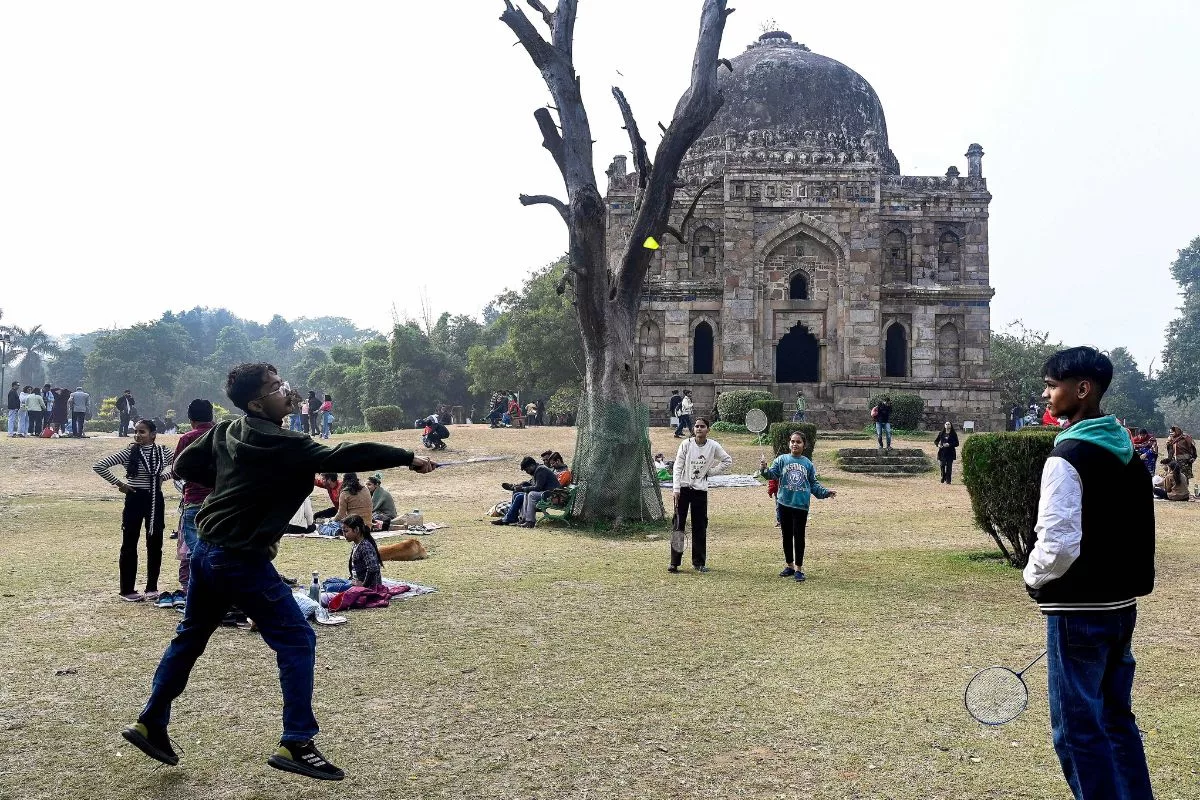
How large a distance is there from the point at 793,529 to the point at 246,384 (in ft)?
21.6

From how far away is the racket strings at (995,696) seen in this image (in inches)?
198

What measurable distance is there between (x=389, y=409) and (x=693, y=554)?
25.1m

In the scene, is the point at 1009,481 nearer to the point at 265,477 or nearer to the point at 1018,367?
the point at 265,477

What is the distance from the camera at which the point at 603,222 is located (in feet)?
50.5

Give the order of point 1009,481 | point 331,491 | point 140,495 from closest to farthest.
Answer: point 140,495 → point 1009,481 → point 331,491

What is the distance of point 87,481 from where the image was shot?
2297cm

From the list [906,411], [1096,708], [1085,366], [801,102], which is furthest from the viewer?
[801,102]

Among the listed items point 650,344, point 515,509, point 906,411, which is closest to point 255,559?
point 515,509

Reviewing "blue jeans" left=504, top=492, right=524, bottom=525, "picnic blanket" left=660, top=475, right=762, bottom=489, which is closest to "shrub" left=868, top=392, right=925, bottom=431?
"picnic blanket" left=660, top=475, right=762, bottom=489

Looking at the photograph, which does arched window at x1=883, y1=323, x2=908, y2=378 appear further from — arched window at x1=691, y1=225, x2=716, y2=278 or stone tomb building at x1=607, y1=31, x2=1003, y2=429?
arched window at x1=691, y1=225, x2=716, y2=278

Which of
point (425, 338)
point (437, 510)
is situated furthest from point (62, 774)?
point (425, 338)

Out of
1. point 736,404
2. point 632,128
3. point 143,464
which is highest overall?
point 632,128

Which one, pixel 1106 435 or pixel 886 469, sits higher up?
pixel 1106 435

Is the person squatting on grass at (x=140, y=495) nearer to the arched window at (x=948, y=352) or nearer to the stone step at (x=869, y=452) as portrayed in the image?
the stone step at (x=869, y=452)
